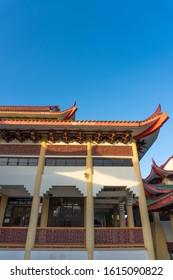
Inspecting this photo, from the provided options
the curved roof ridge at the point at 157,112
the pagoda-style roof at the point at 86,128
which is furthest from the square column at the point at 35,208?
the curved roof ridge at the point at 157,112

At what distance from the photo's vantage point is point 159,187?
11.4 metres

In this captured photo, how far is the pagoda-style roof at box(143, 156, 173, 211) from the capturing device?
7.76 m

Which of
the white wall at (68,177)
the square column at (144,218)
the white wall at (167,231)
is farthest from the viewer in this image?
the white wall at (167,231)

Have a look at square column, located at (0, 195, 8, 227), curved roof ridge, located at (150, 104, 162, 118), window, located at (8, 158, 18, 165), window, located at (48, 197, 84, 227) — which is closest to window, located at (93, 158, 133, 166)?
curved roof ridge, located at (150, 104, 162, 118)

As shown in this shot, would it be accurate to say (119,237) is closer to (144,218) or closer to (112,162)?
(144,218)

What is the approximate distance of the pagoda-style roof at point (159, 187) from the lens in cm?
776

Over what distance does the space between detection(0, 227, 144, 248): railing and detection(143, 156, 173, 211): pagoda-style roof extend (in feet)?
6.15

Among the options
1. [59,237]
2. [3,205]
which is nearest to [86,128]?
[59,237]

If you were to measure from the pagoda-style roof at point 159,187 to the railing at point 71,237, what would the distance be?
1.87 meters

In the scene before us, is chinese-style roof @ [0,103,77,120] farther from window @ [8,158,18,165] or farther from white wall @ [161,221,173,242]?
white wall @ [161,221,173,242]

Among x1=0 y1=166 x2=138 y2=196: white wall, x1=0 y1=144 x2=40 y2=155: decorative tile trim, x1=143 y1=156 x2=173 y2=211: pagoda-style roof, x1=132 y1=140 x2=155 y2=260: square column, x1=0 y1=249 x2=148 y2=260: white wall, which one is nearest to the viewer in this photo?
x1=0 y1=249 x2=148 y2=260: white wall

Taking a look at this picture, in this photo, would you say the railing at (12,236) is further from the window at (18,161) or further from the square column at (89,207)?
the window at (18,161)

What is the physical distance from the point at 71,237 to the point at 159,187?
7.40m
